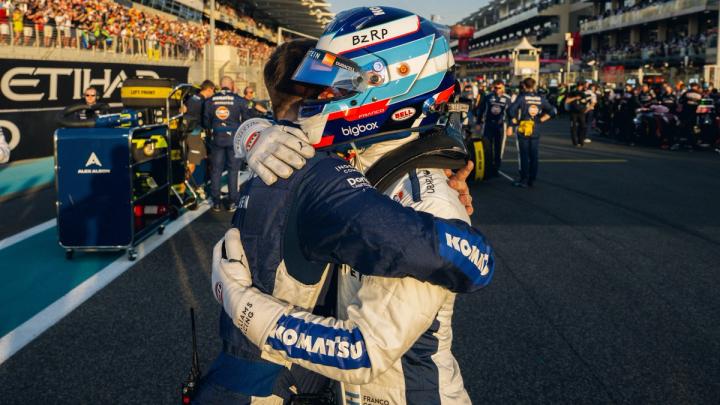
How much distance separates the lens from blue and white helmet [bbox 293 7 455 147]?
1725mm

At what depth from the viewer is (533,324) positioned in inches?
180

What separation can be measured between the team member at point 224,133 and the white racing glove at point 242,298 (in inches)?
304

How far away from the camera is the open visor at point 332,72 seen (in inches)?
66.2

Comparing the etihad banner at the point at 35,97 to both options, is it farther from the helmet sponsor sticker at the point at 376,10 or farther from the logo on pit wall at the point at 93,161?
the helmet sponsor sticker at the point at 376,10

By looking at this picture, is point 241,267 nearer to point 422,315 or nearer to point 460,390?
point 422,315

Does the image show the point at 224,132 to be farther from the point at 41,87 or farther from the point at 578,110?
the point at 578,110

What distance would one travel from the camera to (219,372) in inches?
64.1

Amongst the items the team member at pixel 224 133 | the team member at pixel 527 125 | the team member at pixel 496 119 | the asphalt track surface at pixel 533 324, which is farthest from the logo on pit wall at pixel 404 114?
the team member at pixel 496 119

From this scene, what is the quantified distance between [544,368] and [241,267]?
280 cm

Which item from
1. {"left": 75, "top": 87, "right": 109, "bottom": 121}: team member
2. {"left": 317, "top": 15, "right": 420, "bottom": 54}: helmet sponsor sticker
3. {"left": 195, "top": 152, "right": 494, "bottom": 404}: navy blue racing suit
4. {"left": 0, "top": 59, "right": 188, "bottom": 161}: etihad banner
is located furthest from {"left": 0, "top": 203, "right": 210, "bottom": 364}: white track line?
Answer: {"left": 0, "top": 59, "right": 188, "bottom": 161}: etihad banner

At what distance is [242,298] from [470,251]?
0.54 meters

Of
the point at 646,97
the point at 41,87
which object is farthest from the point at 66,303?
the point at 646,97

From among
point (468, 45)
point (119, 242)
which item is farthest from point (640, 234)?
point (468, 45)

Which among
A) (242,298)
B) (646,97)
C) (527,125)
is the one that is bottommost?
(242,298)
